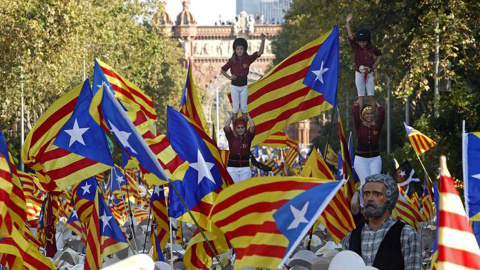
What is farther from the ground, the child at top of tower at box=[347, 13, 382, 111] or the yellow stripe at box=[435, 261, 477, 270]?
the child at top of tower at box=[347, 13, 382, 111]

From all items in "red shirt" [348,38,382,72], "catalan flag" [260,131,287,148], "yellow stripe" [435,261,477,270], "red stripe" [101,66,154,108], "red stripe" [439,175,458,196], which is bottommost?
"catalan flag" [260,131,287,148]

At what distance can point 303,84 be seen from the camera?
1307 centimetres

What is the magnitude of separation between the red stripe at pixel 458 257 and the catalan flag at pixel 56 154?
5.48m

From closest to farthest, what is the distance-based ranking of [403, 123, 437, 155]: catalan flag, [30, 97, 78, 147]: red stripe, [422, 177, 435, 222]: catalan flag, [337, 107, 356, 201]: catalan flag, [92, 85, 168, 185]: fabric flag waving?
[92, 85, 168, 185]: fabric flag waving < [30, 97, 78, 147]: red stripe < [337, 107, 356, 201]: catalan flag < [422, 177, 435, 222]: catalan flag < [403, 123, 437, 155]: catalan flag

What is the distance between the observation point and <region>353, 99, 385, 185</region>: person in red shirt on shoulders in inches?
467

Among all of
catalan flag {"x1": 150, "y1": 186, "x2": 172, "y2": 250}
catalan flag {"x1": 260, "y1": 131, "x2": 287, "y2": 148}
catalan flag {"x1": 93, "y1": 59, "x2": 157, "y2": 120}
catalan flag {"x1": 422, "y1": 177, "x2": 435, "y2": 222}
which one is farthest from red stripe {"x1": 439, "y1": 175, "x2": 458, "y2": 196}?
catalan flag {"x1": 260, "y1": 131, "x2": 287, "y2": 148}

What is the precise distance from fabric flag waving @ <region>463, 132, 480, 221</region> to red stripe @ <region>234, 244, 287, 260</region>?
1.73m

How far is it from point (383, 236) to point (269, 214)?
0.69 metres

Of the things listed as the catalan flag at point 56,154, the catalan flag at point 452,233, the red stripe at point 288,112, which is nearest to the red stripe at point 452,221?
the catalan flag at point 452,233

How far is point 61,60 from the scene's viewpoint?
36.3 m

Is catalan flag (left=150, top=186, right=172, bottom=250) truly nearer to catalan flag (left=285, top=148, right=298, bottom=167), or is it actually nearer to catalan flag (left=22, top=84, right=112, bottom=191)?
catalan flag (left=22, top=84, right=112, bottom=191)

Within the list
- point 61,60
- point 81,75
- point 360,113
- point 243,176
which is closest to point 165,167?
point 360,113

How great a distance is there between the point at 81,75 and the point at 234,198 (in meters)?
47.5

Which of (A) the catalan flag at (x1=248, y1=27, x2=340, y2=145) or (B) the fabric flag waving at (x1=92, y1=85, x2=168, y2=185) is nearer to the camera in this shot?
(B) the fabric flag waving at (x1=92, y1=85, x2=168, y2=185)
